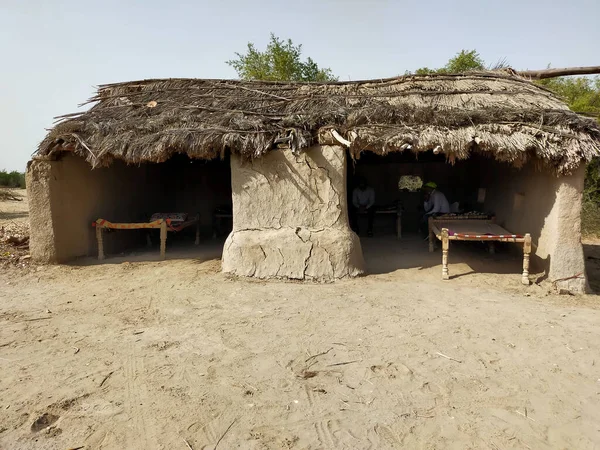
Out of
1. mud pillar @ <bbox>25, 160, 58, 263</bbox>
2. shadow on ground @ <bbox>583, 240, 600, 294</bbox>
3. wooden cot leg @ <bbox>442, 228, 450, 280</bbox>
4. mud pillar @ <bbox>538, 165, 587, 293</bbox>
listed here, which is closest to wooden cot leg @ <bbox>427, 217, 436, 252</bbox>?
wooden cot leg @ <bbox>442, 228, 450, 280</bbox>

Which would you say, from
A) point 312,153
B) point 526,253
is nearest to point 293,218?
point 312,153

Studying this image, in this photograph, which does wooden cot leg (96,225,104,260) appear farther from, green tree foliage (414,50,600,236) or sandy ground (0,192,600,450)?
green tree foliage (414,50,600,236)

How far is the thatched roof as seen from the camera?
223 inches

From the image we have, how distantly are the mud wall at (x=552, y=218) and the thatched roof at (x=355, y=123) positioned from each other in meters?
0.36

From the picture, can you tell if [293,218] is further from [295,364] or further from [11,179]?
[11,179]

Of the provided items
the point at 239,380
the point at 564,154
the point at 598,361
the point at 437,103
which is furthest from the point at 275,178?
the point at 598,361

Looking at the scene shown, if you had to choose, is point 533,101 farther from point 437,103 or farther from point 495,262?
point 495,262

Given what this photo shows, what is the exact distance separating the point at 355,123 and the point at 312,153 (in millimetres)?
761

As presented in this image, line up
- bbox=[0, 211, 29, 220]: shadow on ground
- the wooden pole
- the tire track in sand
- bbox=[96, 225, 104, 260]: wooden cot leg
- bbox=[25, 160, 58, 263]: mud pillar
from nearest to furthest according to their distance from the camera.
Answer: the tire track in sand
bbox=[25, 160, 58, 263]: mud pillar
bbox=[96, 225, 104, 260]: wooden cot leg
the wooden pole
bbox=[0, 211, 29, 220]: shadow on ground

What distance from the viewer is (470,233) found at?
627 centimetres

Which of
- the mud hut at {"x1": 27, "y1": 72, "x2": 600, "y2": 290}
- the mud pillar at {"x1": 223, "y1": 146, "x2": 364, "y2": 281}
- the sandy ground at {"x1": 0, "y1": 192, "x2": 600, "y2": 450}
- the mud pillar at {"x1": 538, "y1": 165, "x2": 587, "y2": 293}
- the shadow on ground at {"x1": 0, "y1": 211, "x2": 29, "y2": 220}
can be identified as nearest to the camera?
the sandy ground at {"x1": 0, "y1": 192, "x2": 600, "y2": 450}

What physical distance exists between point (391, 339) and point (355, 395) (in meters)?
1.10

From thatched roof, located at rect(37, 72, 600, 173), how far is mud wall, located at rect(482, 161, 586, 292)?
36cm

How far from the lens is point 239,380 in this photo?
129 inches
